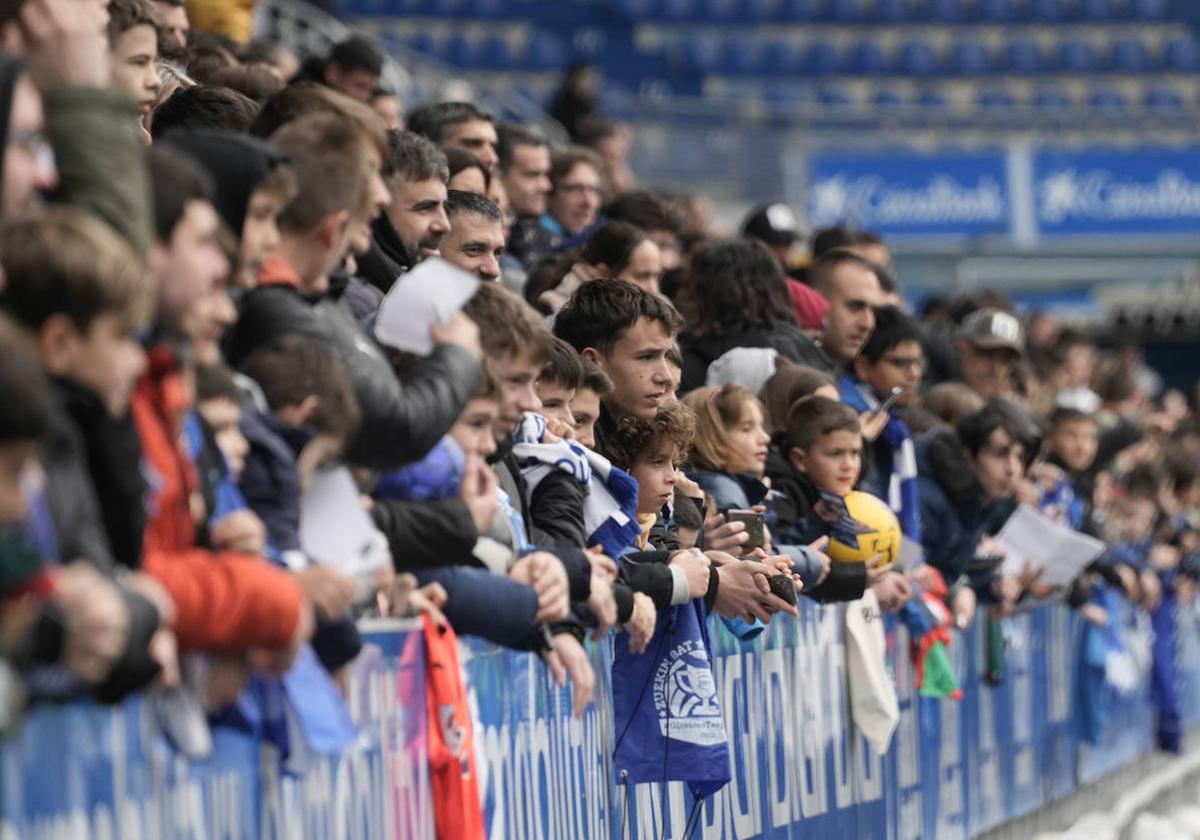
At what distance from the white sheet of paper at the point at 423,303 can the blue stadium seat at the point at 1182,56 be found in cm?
2542

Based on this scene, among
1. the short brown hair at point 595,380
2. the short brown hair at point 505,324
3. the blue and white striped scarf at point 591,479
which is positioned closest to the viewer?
the short brown hair at point 505,324

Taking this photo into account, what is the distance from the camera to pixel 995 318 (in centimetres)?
1127

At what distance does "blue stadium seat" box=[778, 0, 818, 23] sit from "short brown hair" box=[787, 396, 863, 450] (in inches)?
860

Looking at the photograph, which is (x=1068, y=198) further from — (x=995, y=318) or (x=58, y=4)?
(x=58, y=4)

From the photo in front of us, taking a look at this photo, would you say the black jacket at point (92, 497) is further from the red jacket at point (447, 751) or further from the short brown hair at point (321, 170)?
the red jacket at point (447, 751)

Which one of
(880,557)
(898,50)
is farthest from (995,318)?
(898,50)

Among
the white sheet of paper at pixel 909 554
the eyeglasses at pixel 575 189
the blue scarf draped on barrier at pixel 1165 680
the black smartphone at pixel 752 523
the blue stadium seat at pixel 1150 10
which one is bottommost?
the blue scarf draped on barrier at pixel 1165 680

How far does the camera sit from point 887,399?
8.93 meters

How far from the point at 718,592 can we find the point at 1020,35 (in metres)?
23.8


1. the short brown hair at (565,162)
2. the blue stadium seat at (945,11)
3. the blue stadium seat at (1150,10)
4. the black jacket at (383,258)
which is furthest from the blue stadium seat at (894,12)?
the black jacket at (383,258)

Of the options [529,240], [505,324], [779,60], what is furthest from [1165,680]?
[779,60]

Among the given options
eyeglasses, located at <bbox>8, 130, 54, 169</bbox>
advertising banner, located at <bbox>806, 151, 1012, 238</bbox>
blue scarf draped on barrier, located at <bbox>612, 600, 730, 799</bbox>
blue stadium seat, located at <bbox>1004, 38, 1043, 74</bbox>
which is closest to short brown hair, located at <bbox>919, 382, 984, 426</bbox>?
blue scarf draped on barrier, located at <bbox>612, 600, 730, 799</bbox>

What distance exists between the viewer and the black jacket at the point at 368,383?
409 cm

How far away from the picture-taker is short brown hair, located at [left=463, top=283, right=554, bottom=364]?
4.76 meters
